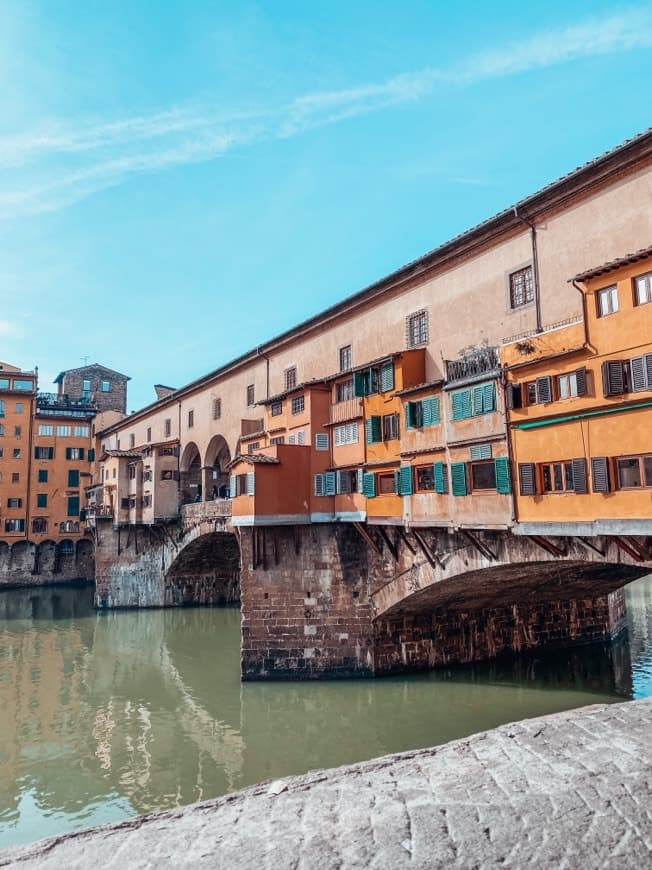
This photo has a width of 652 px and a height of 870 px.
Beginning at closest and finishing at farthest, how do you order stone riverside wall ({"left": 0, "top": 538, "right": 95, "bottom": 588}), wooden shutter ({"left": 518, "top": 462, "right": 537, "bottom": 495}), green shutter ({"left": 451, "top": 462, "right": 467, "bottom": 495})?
1. wooden shutter ({"left": 518, "top": 462, "right": 537, "bottom": 495})
2. green shutter ({"left": 451, "top": 462, "right": 467, "bottom": 495})
3. stone riverside wall ({"left": 0, "top": 538, "right": 95, "bottom": 588})

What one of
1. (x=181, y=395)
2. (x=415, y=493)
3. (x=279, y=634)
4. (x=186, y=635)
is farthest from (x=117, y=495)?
(x=415, y=493)

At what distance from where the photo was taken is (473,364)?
16891mm

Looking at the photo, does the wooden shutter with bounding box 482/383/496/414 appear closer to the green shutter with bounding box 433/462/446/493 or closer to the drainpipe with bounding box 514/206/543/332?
the drainpipe with bounding box 514/206/543/332

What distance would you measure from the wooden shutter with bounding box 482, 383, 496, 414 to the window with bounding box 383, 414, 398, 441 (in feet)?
13.3

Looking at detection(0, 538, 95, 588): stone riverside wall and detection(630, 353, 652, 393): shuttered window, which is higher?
detection(630, 353, 652, 393): shuttered window

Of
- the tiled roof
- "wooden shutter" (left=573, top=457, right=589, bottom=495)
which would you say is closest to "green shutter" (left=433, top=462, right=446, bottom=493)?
"wooden shutter" (left=573, top=457, right=589, bottom=495)

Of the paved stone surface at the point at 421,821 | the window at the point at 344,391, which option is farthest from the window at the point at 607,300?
the window at the point at 344,391

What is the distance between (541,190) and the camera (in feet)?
51.4

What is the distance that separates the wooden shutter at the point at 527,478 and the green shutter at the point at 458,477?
1.84 m

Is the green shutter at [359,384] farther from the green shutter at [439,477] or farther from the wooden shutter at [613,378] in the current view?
the wooden shutter at [613,378]

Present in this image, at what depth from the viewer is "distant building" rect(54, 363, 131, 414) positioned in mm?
60906

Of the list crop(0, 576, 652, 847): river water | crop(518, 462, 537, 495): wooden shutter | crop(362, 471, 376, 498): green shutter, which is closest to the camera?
crop(518, 462, 537, 495): wooden shutter

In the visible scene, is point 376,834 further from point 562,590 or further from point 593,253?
point 562,590

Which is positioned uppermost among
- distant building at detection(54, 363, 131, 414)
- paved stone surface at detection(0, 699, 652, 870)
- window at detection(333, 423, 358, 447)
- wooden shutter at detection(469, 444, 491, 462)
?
distant building at detection(54, 363, 131, 414)
